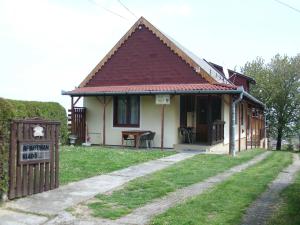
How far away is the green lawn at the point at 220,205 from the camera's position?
6.17 meters

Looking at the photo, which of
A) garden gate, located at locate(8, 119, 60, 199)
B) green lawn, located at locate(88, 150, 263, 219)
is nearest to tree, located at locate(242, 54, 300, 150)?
green lawn, located at locate(88, 150, 263, 219)

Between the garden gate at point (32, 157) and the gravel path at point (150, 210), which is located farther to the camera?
the garden gate at point (32, 157)

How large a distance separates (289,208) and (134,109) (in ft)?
43.2

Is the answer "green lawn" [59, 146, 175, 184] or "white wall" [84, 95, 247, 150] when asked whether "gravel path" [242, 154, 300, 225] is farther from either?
"white wall" [84, 95, 247, 150]

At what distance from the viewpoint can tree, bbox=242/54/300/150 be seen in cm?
4138

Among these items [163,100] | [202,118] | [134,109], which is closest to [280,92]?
[202,118]

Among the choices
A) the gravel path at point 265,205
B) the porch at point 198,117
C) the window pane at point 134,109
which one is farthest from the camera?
the window pane at point 134,109

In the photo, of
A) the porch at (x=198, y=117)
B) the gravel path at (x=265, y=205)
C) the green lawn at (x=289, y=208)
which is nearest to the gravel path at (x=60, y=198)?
the gravel path at (x=265, y=205)

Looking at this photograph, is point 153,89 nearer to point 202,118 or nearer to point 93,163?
point 202,118

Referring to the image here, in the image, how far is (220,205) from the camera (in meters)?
7.12

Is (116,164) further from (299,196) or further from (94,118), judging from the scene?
(94,118)

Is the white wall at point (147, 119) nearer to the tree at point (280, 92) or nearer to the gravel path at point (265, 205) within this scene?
the gravel path at point (265, 205)

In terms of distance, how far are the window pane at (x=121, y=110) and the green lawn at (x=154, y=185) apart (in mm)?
6706

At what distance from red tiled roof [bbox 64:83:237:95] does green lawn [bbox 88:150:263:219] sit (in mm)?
4193
